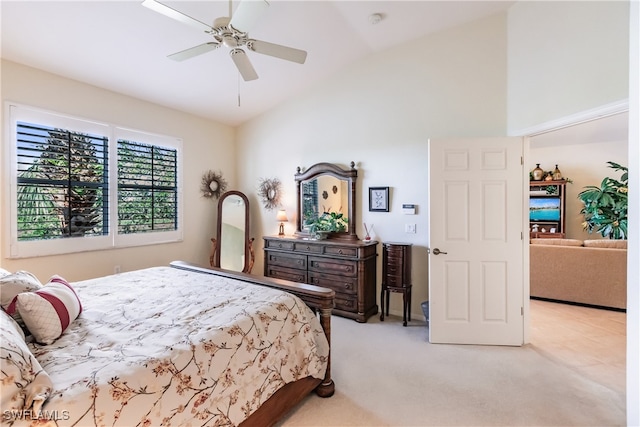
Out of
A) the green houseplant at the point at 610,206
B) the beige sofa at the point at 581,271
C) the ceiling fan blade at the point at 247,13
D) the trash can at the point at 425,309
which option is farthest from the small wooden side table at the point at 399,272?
the green houseplant at the point at 610,206

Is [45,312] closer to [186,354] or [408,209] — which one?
[186,354]

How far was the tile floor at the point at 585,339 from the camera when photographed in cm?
246

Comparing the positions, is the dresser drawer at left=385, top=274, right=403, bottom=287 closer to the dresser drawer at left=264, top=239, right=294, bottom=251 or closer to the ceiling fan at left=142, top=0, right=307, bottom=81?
the dresser drawer at left=264, top=239, right=294, bottom=251

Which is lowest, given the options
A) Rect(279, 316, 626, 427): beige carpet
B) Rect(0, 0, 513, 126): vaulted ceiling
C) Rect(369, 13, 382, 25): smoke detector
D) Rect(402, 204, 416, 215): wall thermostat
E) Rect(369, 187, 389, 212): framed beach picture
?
Rect(279, 316, 626, 427): beige carpet

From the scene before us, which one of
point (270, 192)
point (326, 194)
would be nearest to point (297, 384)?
point (326, 194)

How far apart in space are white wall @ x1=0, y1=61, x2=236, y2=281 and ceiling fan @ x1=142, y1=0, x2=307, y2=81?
1827 mm

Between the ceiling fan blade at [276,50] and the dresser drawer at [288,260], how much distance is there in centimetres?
242

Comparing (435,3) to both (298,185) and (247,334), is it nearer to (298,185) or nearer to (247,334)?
(298,185)

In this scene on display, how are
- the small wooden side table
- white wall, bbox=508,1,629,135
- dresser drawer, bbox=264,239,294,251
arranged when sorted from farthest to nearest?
dresser drawer, bbox=264,239,294,251 < the small wooden side table < white wall, bbox=508,1,629,135

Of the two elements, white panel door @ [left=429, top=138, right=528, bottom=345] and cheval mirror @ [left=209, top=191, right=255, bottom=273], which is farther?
cheval mirror @ [left=209, top=191, right=255, bottom=273]

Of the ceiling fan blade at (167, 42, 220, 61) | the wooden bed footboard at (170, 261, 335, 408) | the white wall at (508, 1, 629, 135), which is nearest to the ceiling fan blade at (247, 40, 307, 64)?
the ceiling fan blade at (167, 42, 220, 61)

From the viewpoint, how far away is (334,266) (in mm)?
3742

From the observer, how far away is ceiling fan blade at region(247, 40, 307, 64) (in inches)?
86.5

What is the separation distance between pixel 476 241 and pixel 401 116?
5.78ft
